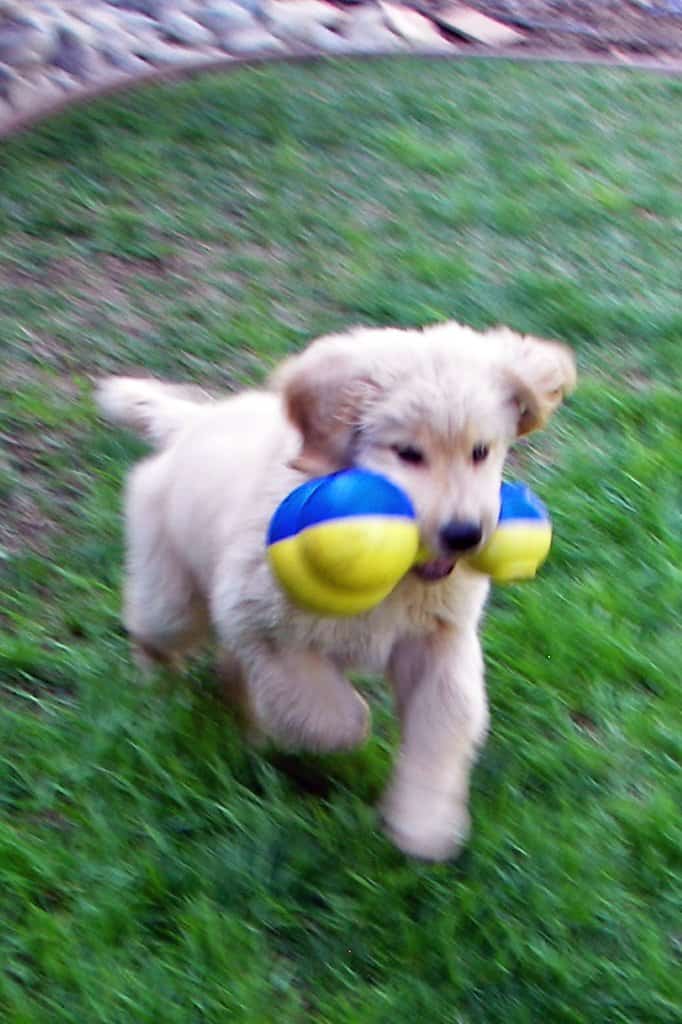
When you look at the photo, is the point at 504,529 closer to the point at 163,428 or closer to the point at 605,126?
the point at 163,428

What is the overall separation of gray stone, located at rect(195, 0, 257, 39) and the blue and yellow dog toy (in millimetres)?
6530

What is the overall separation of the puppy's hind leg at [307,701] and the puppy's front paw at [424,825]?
162 millimetres

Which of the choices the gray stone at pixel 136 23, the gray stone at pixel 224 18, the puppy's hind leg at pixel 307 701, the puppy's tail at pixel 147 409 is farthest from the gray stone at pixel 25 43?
the puppy's hind leg at pixel 307 701


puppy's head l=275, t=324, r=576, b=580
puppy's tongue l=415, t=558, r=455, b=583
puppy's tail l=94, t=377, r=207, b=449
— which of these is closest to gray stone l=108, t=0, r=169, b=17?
puppy's tail l=94, t=377, r=207, b=449

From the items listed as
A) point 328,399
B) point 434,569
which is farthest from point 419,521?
point 328,399

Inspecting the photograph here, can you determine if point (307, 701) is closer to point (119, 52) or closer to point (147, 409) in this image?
point (147, 409)

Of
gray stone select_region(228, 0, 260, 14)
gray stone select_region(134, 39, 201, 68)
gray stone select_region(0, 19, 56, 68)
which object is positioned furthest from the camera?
gray stone select_region(228, 0, 260, 14)

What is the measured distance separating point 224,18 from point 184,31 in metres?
0.31

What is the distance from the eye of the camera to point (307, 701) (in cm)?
284

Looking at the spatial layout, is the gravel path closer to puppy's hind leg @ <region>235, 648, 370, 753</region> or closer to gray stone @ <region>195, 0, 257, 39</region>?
gray stone @ <region>195, 0, 257, 39</region>

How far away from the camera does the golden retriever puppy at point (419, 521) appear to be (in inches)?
101

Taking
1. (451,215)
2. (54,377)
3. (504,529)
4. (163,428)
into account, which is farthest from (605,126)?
(504,529)

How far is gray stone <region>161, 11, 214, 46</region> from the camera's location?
8.42 m

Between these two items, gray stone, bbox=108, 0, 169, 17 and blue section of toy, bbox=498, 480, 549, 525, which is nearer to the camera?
blue section of toy, bbox=498, 480, 549, 525
